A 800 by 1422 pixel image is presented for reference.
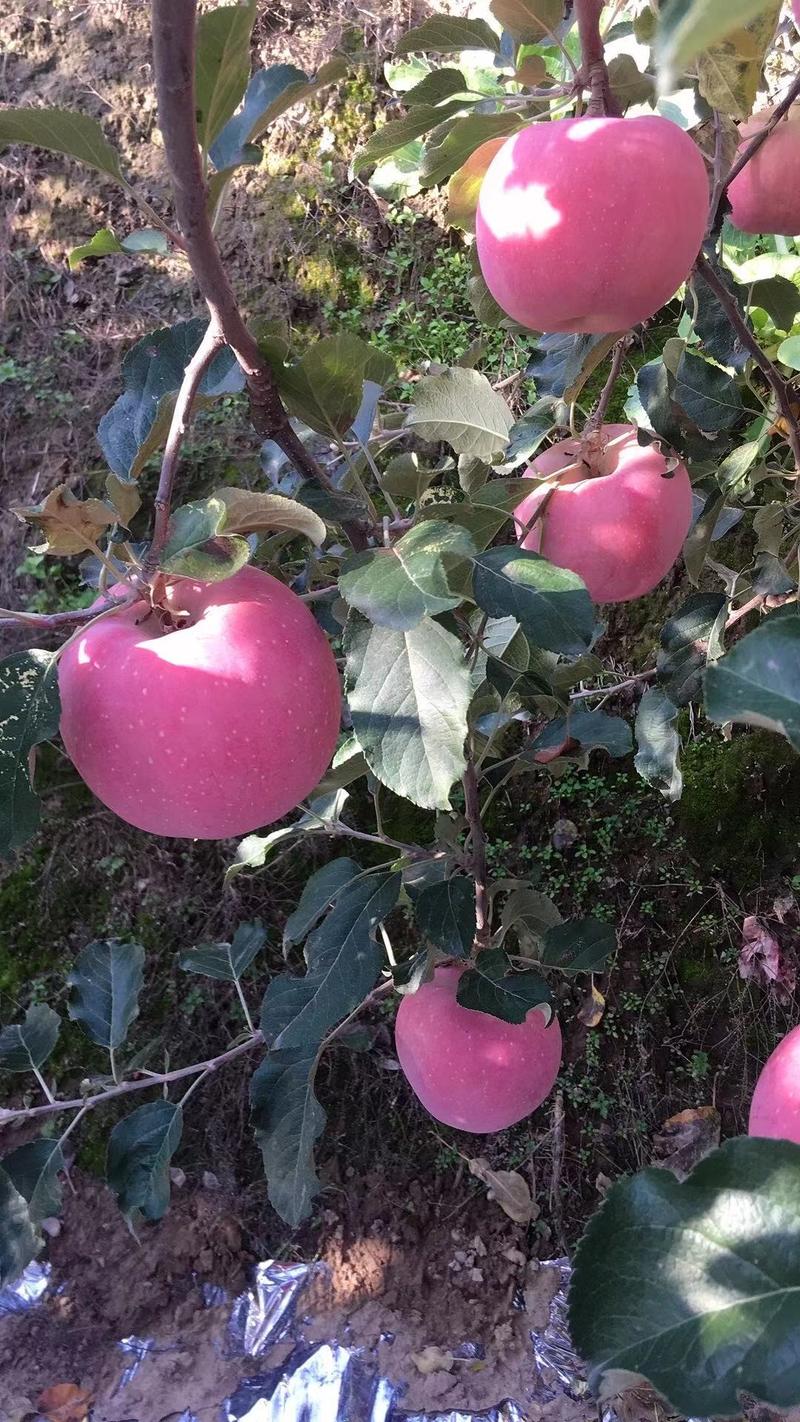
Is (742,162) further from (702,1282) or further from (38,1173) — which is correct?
(38,1173)

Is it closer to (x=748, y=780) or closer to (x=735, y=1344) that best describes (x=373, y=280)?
(x=748, y=780)

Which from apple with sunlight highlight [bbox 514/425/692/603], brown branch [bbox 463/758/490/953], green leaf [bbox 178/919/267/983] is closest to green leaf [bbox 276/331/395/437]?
apple with sunlight highlight [bbox 514/425/692/603]

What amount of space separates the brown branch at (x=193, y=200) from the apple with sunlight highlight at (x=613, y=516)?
0.29 meters

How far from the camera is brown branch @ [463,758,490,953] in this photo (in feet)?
3.38

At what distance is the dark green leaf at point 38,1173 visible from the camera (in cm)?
121

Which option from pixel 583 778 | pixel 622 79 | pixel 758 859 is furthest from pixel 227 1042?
pixel 622 79

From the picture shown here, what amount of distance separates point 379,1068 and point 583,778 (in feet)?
2.13

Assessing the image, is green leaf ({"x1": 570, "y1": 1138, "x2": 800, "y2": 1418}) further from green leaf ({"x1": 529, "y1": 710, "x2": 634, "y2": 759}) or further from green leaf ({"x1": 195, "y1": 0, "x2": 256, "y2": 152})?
green leaf ({"x1": 529, "y1": 710, "x2": 634, "y2": 759})

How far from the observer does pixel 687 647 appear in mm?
1026

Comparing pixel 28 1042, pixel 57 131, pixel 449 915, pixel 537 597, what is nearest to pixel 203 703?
pixel 537 597

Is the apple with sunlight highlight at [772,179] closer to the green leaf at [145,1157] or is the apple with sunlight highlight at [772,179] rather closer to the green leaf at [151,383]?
the green leaf at [151,383]

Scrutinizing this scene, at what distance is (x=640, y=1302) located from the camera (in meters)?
0.42

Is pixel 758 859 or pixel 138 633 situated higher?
pixel 138 633

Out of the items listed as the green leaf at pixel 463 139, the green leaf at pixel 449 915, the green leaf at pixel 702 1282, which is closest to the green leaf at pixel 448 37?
the green leaf at pixel 463 139
